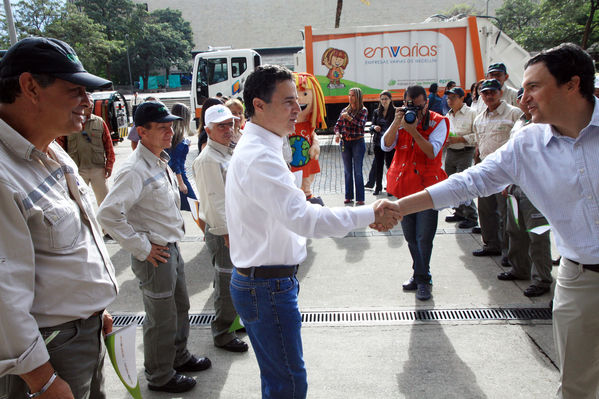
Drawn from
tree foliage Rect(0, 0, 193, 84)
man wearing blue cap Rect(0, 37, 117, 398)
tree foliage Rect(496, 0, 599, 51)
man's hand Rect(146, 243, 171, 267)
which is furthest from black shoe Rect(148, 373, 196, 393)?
tree foliage Rect(0, 0, 193, 84)

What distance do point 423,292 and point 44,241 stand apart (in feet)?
11.1

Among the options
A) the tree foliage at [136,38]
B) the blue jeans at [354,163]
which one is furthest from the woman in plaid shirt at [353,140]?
the tree foliage at [136,38]

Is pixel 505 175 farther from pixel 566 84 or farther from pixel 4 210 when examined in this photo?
pixel 4 210

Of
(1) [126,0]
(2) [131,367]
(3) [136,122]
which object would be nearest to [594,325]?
(2) [131,367]

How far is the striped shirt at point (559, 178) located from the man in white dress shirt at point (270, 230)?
75cm

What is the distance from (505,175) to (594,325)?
2.67ft

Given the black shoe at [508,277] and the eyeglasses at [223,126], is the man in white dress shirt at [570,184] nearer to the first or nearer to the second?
the eyeglasses at [223,126]

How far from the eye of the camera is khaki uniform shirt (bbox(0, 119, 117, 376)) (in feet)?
4.50

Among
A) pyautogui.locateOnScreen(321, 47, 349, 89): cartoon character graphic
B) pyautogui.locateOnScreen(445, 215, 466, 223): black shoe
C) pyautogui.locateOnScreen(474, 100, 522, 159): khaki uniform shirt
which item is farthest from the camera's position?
pyautogui.locateOnScreen(321, 47, 349, 89): cartoon character graphic

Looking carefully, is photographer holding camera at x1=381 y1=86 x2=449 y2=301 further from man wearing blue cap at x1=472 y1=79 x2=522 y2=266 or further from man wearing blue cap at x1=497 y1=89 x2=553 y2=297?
man wearing blue cap at x1=472 y1=79 x2=522 y2=266

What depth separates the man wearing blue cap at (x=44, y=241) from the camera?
138 cm

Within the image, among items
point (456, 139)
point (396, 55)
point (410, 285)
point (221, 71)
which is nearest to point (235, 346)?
point (410, 285)

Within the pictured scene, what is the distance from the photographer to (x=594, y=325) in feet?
6.57

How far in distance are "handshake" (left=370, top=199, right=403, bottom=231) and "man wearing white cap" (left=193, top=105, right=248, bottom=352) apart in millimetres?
1366
